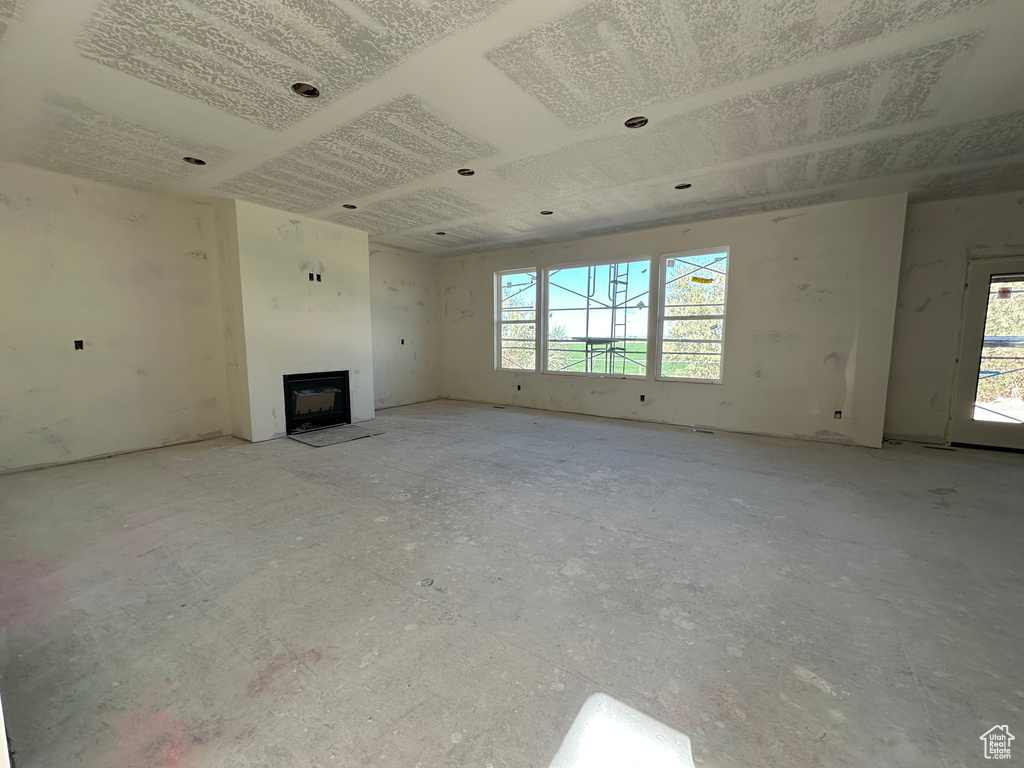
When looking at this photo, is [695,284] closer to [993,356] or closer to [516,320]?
[516,320]

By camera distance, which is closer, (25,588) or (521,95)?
(25,588)

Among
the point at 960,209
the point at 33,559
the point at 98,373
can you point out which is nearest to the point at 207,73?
the point at 33,559

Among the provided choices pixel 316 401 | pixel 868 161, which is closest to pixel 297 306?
pixel 316 401

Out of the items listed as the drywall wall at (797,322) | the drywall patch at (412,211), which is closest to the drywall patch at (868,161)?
the drywall wall at (797,322)

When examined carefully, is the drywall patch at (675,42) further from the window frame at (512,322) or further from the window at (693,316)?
the window frame at (512,322)

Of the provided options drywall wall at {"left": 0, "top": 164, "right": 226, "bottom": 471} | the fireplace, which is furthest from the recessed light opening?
the fireplace

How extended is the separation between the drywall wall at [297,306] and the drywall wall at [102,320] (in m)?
0.64

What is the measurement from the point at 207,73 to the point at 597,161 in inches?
105

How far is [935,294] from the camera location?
4.44m

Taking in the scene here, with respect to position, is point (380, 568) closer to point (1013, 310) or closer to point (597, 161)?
point (597, 161)

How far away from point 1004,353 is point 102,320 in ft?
30.8

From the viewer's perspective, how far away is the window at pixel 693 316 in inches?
207

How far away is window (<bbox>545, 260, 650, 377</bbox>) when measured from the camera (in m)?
5.84

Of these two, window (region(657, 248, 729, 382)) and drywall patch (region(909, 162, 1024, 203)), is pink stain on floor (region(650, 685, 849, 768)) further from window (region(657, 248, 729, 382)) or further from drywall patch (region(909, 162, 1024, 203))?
drywall patch (region(909, 162, 1024, 203))
